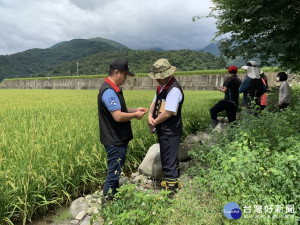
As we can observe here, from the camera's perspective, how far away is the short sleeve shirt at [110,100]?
2.33m

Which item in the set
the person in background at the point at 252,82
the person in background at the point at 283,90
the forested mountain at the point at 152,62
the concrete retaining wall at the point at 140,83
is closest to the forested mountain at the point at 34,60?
the forested mountain at the point at 152,62

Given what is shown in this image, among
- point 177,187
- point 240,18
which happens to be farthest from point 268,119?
point 240,18

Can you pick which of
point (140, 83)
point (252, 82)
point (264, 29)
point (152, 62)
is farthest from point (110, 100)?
point (152, 62)

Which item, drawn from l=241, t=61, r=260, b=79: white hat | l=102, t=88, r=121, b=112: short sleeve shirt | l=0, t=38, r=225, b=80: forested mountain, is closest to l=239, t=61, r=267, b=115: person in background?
l=241, t=61, r=260, b=79: white hat

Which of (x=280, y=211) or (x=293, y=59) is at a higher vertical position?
(x=293, y=59)

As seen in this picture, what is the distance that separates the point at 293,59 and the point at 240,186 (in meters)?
7.21

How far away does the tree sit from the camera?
18.7ft

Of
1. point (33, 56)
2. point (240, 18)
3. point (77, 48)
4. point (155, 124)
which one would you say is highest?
point (77, 48)

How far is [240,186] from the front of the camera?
7.02ft

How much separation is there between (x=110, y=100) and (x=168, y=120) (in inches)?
31.2

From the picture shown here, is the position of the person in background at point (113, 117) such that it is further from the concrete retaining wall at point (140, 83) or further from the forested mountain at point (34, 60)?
the forested mountain at point (34, 60)

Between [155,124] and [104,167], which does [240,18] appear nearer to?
[155,124]

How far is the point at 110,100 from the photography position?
233cm

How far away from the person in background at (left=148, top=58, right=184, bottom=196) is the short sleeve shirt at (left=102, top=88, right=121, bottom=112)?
0.56 m
